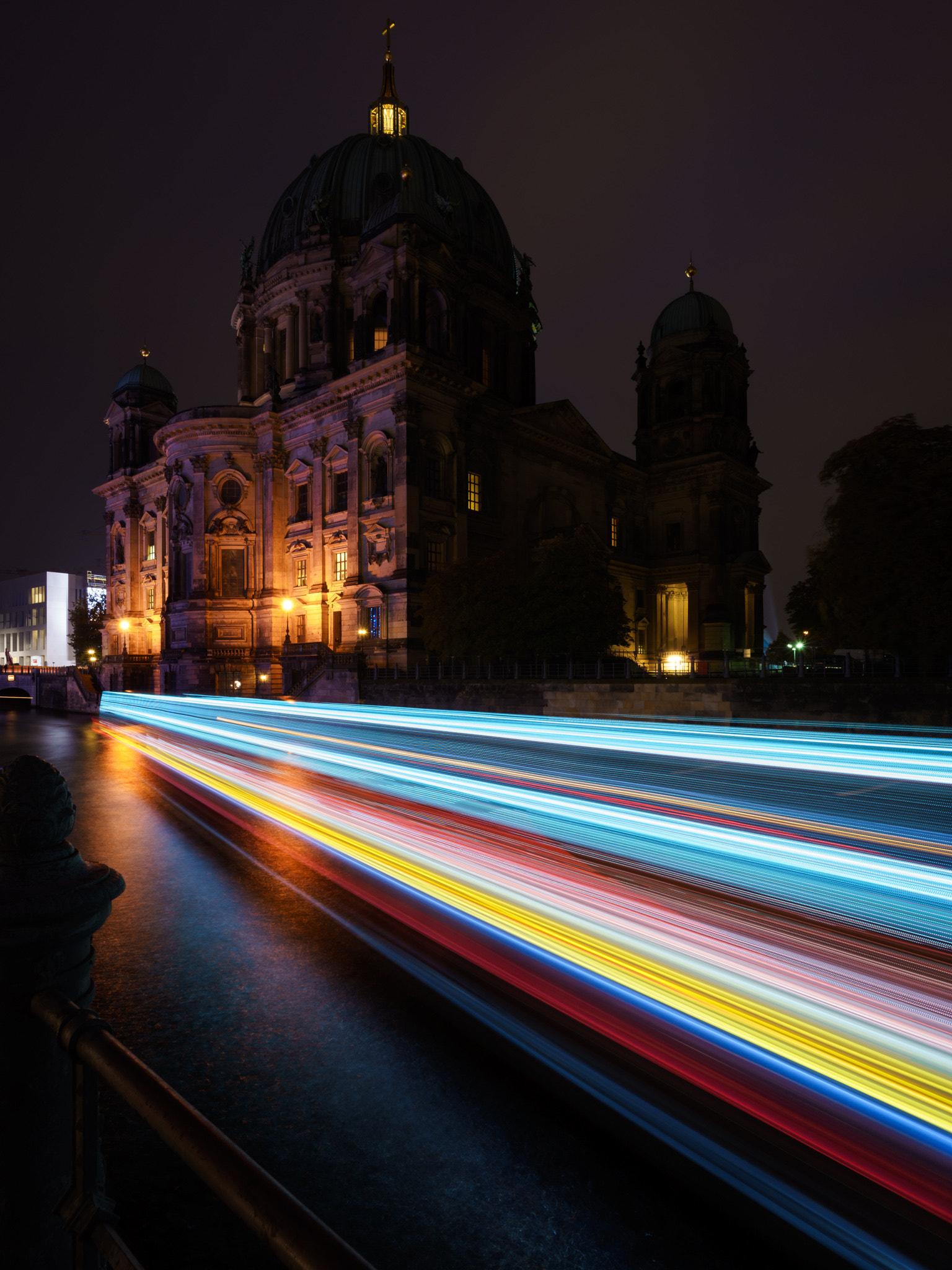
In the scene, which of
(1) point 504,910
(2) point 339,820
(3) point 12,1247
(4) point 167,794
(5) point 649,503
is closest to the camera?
(3) point 12,1247

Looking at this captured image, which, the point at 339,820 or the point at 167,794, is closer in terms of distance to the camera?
the point at 339,820

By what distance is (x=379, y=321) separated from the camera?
180 ft

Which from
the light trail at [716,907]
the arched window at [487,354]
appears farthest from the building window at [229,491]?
the light trail at [716,907]

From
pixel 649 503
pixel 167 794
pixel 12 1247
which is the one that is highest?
pixel 649 503

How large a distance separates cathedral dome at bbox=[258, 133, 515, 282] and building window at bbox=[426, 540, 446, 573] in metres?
26.2

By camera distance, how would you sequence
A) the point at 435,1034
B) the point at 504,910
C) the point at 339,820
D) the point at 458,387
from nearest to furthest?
the point at 435,1034, the point at 504,910, the point at 339,820, the point at 458,387

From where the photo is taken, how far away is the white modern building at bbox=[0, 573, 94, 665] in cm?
12138

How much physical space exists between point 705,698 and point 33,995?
82.7 ft

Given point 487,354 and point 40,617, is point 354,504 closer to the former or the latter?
point 487,354

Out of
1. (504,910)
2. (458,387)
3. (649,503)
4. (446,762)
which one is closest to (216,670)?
(458,387)

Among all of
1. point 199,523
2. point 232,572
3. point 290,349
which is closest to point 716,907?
point 232,572

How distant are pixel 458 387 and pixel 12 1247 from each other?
155 feet

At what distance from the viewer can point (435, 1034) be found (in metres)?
4.69

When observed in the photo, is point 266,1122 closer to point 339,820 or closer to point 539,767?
point 339,820
